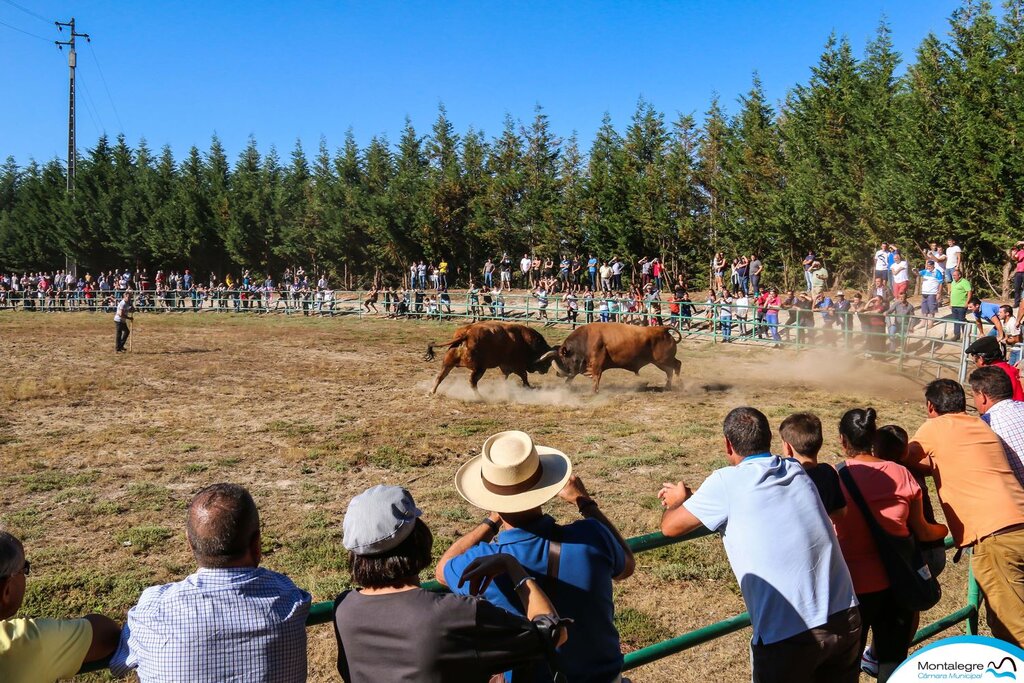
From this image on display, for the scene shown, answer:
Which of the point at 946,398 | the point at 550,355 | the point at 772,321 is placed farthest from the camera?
the point at 772,321

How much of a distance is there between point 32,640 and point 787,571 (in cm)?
252

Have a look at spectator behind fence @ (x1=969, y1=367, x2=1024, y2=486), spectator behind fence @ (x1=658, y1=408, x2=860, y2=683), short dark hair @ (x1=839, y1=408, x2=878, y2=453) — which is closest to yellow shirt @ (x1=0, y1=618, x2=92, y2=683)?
spectator behind fence @ (x1=658, y1=408, x2=860, y2=683)

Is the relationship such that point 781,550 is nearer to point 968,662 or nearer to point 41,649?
point 968,662

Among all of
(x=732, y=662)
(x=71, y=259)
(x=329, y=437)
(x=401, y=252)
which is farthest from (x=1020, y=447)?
(x=71, y=259)

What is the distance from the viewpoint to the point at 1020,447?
4473 millimetres

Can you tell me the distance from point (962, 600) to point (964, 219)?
21.6 m

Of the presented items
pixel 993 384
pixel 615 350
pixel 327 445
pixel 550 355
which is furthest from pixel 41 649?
pixel 615 350

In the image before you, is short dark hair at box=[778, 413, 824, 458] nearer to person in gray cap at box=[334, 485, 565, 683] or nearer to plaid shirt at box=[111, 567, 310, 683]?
person in gray cap at box=[334, 485, 565, 683]

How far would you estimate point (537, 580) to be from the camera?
2.86 meters

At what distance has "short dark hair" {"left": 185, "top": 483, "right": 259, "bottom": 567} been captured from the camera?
2.60 meters

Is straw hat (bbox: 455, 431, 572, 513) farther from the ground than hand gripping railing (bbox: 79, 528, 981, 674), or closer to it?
farther from the ground

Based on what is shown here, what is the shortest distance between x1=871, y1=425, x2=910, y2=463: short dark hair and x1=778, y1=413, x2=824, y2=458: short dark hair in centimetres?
48

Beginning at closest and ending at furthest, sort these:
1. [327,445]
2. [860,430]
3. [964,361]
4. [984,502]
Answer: [860,430] → [984,502] → [327,445] → [964,361]

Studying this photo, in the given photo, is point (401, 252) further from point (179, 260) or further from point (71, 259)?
point (71, 259)
